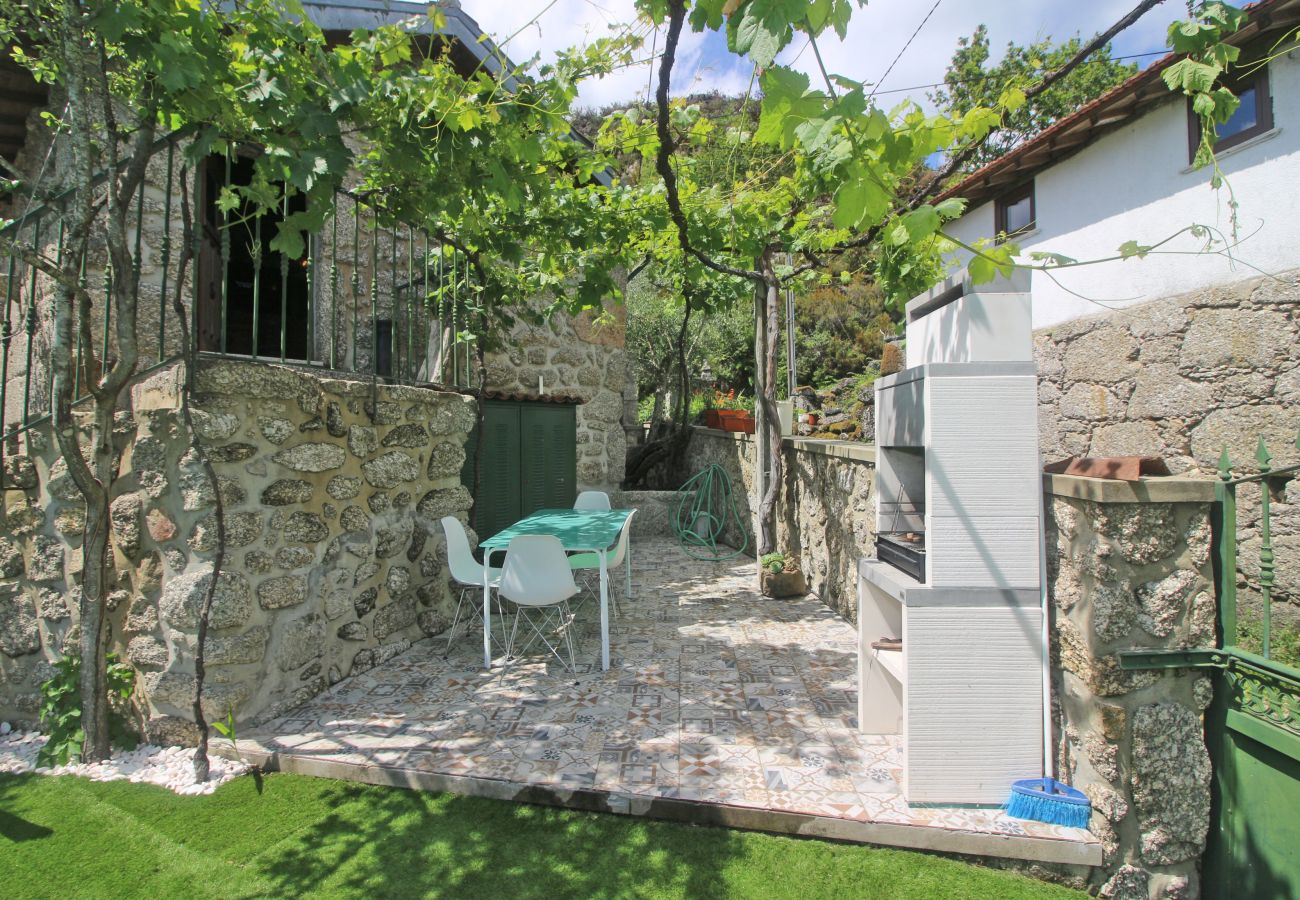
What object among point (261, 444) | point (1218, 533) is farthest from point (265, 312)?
point (1218, 533)

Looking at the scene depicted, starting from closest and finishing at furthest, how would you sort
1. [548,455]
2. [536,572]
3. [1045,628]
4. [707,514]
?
[1045,628]
[536,572]
[548,455]
[707,514]

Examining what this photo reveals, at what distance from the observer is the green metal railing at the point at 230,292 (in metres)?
3.12

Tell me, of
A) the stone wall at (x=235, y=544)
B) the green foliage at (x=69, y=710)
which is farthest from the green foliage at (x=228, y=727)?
the green foliage at (x=69, y=710)

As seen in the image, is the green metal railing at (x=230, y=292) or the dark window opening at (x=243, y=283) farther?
the dark window opening at (x=243, y=283)

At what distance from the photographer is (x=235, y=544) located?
2951mm

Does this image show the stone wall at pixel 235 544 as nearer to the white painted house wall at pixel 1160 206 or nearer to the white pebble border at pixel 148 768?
the white pebble border at pixel 148 768

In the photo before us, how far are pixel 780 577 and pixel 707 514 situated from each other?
2.53 metres

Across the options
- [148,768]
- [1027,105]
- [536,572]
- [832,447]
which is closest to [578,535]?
[536,572]

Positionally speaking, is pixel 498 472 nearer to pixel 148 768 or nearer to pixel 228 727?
pixel 228 727

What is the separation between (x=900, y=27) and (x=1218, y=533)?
4.20 m

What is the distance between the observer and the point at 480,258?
508cm

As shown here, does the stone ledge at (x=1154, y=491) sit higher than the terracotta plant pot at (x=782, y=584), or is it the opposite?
the stone ledge at (x=1154, y=491)

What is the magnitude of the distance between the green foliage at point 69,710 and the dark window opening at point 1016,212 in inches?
332

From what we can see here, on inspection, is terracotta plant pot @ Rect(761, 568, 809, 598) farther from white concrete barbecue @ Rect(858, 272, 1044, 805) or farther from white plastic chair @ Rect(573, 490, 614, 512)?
white concrete barbecue @ Rect(858, 272, 1044, 805)
